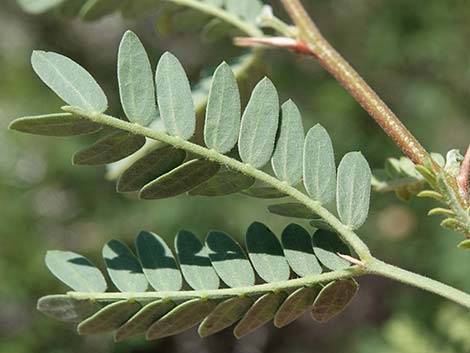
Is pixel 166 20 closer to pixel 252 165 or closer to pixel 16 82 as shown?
pixel 252 165

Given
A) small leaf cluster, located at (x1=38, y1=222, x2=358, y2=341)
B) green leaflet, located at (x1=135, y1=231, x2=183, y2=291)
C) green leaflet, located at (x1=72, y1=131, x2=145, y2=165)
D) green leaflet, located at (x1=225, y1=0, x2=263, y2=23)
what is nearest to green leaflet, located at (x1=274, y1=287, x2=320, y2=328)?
small leaf cluster, located at (x1=38, y1=222, x2=358, y2=341)

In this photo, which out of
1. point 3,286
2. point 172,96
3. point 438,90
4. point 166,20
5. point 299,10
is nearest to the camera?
point 172,96

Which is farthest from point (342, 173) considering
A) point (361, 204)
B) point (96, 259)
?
point (96, 259)

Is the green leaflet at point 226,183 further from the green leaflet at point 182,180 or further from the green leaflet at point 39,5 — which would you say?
the green leaflet at point 39,5

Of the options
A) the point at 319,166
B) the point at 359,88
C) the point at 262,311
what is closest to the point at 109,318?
the point at 262,311

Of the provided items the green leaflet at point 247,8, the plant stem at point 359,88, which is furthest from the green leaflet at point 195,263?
the green leaflet at point 247,8
